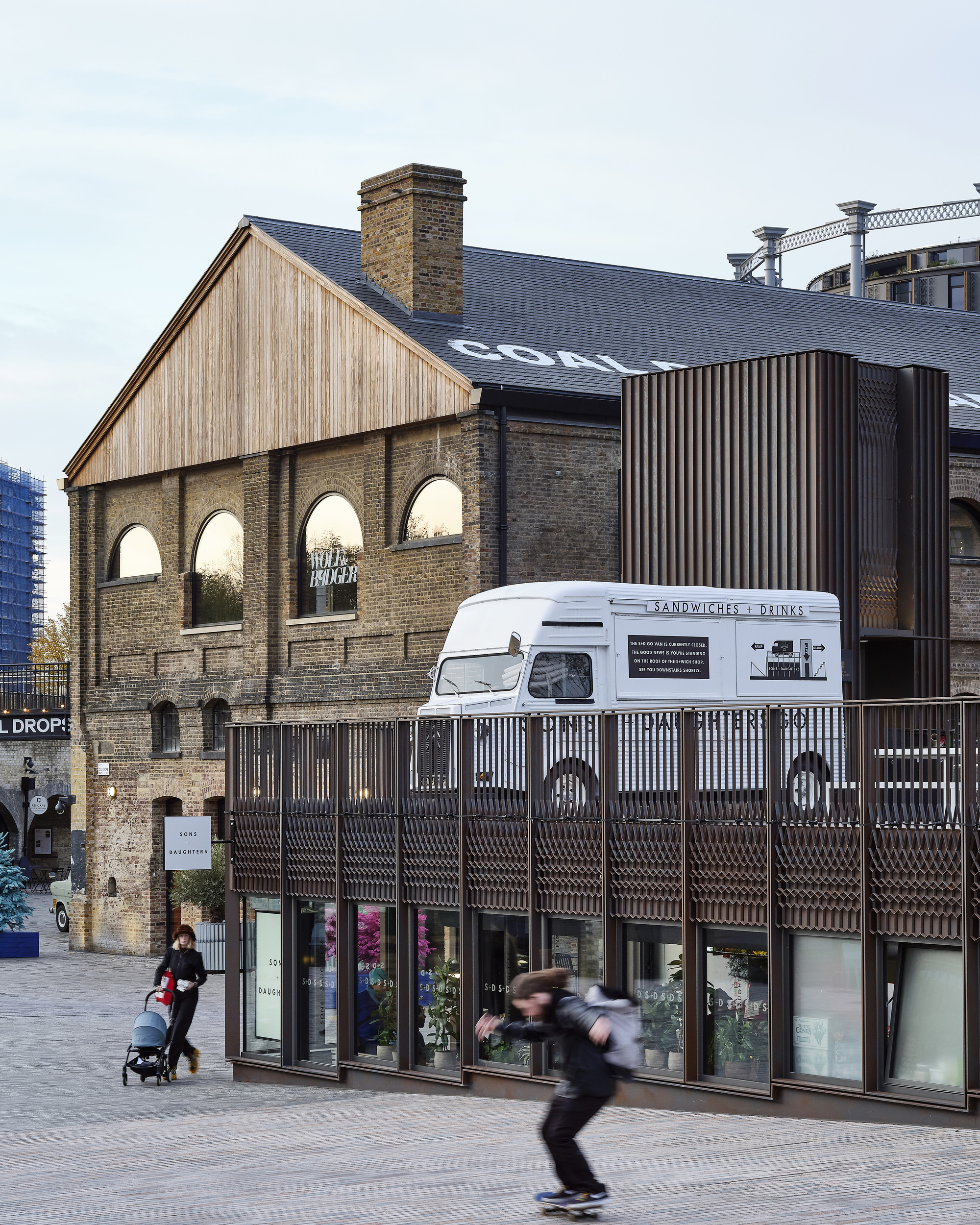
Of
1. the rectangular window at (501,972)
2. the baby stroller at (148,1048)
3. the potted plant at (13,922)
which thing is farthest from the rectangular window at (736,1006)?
the potted plant at (13,922)

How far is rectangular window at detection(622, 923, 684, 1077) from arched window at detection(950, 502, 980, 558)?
668 inches

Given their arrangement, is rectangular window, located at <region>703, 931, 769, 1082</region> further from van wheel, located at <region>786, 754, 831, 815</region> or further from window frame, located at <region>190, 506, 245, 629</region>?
window frame, located at <region>190, 506, 245, 629</region>

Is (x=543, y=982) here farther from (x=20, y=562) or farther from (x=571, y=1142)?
(x=20, y=562)

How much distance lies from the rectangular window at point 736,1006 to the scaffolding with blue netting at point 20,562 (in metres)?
127

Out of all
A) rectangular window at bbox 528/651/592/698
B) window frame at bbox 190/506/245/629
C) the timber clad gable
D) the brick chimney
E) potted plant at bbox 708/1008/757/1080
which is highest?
the brick chimney

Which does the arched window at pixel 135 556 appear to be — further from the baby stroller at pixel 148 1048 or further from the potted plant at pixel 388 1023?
the potted plant at pixel 388 1023

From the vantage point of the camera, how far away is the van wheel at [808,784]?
45.7ft

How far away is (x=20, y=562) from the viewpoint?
142 meters

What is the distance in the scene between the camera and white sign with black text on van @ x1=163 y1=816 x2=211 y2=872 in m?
25.8

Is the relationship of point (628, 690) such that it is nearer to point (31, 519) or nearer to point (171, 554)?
point (171, 554)

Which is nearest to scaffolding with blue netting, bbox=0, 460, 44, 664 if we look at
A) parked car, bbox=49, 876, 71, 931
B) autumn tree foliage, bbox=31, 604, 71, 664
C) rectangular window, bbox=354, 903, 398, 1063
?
autumn tree foliage, bbox=31, 604, 71, 664

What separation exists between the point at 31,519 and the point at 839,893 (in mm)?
136186

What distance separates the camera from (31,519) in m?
144

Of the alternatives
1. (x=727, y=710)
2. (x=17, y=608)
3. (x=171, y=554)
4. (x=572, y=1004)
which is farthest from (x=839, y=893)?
(x=17, y=608)
